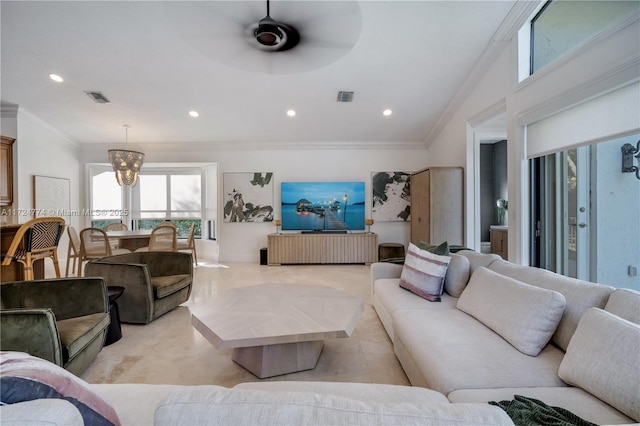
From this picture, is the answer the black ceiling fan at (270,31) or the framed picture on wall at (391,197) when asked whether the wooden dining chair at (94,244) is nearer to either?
the black ceiling fan at (270,31)

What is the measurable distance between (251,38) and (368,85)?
2.81 m

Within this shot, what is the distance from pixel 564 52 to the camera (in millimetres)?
2373

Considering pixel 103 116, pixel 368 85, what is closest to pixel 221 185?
pixel 103 116

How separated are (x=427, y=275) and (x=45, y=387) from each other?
2.25 m

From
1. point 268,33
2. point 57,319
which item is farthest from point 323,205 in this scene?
point 268,33

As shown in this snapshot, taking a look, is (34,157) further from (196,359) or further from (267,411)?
(267,411)

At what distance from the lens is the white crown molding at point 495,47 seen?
259 centimetres

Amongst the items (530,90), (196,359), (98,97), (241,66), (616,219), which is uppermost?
(98,97)

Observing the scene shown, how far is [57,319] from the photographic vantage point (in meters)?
1.98

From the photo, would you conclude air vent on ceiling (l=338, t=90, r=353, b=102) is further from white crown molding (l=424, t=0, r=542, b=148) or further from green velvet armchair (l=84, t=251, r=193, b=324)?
green velvet armchair (l=84, t=251, r=193, b=324)

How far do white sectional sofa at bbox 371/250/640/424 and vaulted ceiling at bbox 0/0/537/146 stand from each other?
1673mm

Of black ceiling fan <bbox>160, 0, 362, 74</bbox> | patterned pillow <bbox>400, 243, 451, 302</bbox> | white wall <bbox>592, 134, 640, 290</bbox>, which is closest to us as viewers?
black ceiling fan <bbox>160, 0, 362, 74</bbox>

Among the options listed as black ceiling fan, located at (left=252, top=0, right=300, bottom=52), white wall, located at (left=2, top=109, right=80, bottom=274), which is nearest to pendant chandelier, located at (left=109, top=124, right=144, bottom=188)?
white wall, located at (left=2, top=109, right=80, bottom=274)

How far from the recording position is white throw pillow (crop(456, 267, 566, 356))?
1385 millimetres
